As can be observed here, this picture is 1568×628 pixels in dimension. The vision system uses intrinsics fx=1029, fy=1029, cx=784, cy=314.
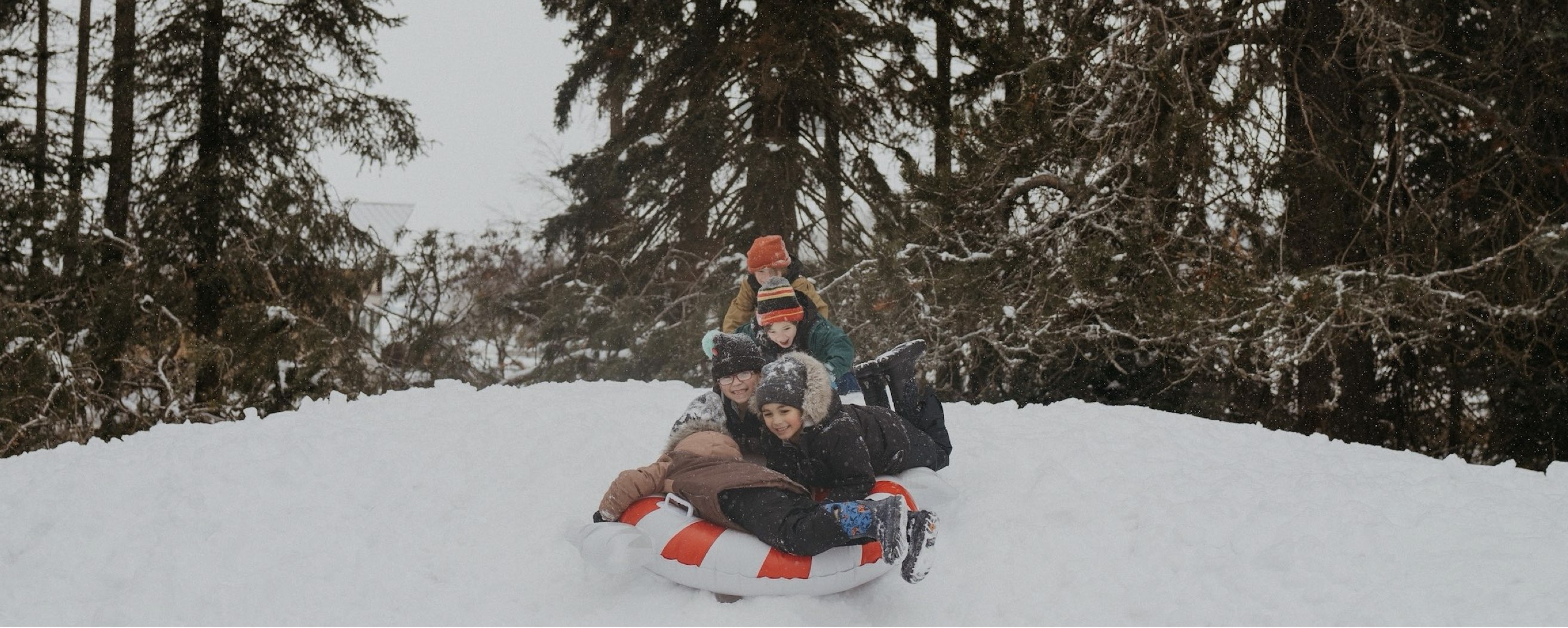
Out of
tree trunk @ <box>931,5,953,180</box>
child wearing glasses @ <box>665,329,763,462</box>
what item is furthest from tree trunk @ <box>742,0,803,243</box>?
child wearing glasses @ <box>665,329,763,462</box>

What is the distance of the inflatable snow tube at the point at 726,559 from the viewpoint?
3.82 meters

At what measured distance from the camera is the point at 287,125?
12117 millimetres

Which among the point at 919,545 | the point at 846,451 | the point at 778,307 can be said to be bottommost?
the point at 919,545

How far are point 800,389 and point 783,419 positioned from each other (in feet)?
0.47

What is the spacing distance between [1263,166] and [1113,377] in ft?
8.17

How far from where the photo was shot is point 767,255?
581 centimetres

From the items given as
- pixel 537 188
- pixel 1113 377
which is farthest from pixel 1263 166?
pixel 537 188

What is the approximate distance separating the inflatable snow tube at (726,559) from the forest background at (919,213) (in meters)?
5.42

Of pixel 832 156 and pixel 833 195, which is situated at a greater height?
pixel 832 156

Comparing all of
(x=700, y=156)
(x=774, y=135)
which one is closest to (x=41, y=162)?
(x=700, y=156)

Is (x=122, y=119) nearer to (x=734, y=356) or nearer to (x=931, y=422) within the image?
(x=734, y=356)

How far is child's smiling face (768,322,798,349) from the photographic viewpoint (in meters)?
5.28

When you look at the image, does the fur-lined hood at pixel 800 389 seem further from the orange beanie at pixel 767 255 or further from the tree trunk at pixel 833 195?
the tree trunk at pixel 833 195

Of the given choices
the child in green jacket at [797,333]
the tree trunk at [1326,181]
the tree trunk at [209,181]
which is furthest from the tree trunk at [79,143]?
the tree trunk at [1326,181]
